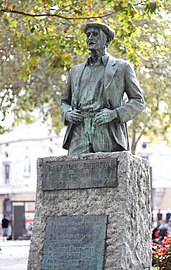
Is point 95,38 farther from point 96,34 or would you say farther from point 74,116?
point 74,116

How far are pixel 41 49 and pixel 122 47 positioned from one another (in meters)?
1.74

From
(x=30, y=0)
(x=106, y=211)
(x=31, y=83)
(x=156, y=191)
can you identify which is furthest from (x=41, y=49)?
(x=156, y=191)

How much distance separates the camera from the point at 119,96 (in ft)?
32.0

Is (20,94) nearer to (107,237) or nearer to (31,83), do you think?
(31,83)

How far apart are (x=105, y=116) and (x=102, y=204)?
39.1 inches

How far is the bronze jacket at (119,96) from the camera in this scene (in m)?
9.63

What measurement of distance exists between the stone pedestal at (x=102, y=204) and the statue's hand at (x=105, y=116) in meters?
0.38

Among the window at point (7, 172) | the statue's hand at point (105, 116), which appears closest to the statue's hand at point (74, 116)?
the statue's hand at point (105, 116)

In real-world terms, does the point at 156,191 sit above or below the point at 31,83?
below

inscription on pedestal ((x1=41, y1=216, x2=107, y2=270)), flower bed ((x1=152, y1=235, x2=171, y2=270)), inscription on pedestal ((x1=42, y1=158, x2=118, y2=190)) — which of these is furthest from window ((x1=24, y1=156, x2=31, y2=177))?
inscription on pedestal ((x1=41, y1=216, x2=107, y2=270))

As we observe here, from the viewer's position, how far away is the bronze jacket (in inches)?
379

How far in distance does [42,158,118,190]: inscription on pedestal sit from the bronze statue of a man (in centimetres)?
25

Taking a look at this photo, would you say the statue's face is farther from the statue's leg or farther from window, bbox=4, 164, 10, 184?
window, bbox=4, 164, 10, 184

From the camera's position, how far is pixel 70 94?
10.2 metres
